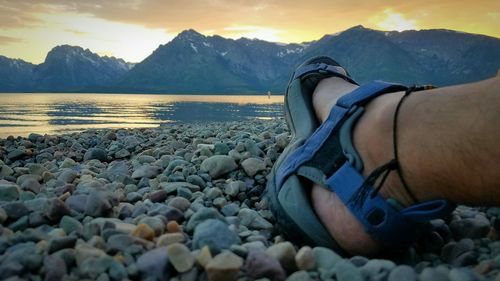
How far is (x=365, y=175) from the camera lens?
1.36m

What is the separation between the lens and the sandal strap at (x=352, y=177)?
4.08 ft

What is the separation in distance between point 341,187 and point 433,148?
0.33m

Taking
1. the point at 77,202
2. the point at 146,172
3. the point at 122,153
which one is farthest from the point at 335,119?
the point at 122,153

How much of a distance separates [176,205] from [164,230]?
0.28 meters

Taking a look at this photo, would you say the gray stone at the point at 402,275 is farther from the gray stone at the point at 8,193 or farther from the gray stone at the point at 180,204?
the gray stone at the point at 8,193

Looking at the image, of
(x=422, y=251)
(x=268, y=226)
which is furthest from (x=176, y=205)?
(x=422, y=251)

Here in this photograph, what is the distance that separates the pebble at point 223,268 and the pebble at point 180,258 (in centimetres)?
6

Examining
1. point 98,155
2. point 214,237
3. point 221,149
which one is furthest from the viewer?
point 98,155

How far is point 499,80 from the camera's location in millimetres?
1128

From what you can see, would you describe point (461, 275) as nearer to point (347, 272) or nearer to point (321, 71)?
point (347, 272)

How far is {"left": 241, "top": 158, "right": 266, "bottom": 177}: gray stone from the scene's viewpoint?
2400 millimetres

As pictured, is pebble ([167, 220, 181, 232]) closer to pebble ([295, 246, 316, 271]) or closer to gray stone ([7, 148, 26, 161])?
pebble ([295, 246, 316, 271])

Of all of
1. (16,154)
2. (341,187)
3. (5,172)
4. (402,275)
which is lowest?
(16,154)

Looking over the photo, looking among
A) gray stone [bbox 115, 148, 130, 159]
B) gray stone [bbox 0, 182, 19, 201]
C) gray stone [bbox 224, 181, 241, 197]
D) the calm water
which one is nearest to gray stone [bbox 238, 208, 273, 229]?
gray stone [bbox 224, 181, 241, 197]
